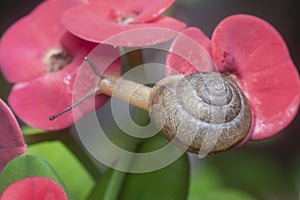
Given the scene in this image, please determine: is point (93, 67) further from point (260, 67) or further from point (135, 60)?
point (260, 67)

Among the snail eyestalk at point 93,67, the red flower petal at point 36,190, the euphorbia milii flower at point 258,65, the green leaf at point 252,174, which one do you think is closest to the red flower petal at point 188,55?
the euphorbia milii flower at point 258,65

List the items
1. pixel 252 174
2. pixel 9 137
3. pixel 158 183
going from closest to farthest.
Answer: pixel 9 137 < pixel 158 183 < pixel 252 174

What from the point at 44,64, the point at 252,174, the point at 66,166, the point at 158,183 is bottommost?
the point at 252,174

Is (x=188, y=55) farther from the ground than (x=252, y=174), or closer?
farther from the ground

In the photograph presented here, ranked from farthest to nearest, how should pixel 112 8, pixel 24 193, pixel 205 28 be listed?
pixel 205 28 → pixel 112 8 → pixel 24 193

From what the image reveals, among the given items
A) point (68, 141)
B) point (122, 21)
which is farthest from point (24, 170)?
point (122, 21)

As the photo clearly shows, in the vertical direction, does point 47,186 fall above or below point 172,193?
above

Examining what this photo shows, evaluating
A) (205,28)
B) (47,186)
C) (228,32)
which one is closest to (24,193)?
(47,186)

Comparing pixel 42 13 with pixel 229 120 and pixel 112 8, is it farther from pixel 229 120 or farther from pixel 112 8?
pixel 229 120
